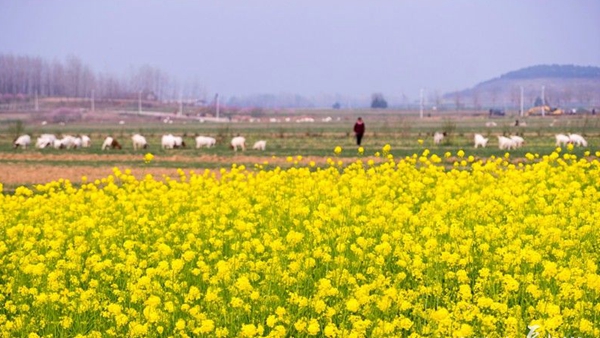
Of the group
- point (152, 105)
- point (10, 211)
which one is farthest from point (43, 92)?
point (10, 211)

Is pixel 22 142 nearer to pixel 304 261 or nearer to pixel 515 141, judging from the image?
pixel 515 141

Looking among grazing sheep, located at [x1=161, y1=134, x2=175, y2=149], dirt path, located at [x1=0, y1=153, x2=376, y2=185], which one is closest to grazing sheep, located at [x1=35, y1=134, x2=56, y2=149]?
dirt path, located at [x1=0, y1=153, x2=376, y2=185]

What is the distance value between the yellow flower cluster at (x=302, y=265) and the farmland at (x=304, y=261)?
2 cm

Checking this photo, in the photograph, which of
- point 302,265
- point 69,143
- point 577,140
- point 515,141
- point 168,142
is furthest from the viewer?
point 69,143

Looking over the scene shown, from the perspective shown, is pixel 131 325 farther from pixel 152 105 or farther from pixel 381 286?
pixel 152 105

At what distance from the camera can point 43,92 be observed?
607 feet

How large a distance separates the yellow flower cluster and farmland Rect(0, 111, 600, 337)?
0.08 feet

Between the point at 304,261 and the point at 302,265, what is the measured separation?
10.0 inches

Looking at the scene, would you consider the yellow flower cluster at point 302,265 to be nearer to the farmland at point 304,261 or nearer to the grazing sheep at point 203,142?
the farmland at point 304,261

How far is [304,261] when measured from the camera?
26.0 ft

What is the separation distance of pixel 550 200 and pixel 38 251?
19.9 feet

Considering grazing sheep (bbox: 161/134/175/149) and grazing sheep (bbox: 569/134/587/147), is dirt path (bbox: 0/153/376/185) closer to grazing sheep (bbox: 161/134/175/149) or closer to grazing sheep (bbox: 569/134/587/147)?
grazing sheep (bbox: 161/134/175/149)

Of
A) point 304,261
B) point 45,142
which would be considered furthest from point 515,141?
point 304,261

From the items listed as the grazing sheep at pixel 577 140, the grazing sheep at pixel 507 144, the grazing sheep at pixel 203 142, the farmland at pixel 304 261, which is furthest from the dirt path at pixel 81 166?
the farmland at pixel 304 261
